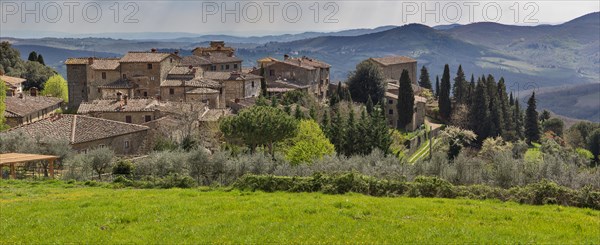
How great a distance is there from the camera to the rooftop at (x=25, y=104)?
190ft

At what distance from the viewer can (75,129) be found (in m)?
41.0

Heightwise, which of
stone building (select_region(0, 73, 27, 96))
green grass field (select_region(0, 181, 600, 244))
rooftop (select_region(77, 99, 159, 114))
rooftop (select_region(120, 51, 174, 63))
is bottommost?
green grass field (select_region(0, 181, 600, 244))

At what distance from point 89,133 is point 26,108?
24168 millimetres

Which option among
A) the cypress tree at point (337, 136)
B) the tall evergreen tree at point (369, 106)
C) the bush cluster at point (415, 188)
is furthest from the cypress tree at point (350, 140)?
the bush cluster at point (415, 188)

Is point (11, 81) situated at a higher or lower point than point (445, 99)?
higher

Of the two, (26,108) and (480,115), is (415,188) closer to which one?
(26,108)

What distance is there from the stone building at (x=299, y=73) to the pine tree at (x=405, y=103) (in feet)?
43.8

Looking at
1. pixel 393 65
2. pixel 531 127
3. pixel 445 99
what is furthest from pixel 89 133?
pixel 393 65

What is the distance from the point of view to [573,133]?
91.1 m

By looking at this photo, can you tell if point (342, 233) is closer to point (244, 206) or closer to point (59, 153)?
point (244, 206)

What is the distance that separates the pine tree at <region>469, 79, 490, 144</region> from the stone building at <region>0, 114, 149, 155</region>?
141 feet

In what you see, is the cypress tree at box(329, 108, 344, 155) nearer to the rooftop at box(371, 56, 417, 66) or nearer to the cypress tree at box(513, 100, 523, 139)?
the cypress tree at box(513, 100, 523, 139)

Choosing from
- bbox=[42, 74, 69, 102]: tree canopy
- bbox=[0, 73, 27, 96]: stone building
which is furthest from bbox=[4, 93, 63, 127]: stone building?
bbox=[42, 74, 69, 102]: tree canopy

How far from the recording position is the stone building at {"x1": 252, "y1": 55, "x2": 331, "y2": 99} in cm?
8325
